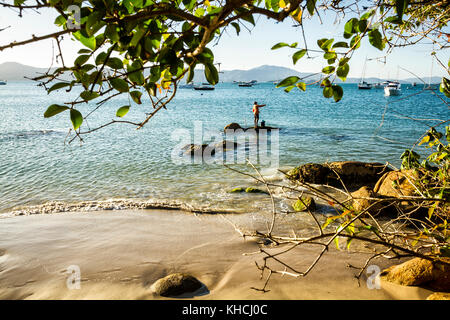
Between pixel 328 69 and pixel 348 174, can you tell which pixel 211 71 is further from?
pixel 348 174

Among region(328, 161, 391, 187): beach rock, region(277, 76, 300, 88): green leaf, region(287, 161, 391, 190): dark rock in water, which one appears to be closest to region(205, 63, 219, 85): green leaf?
region(277, 76, 300, 88): green leaf

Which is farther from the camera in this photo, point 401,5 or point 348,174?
point 348,174

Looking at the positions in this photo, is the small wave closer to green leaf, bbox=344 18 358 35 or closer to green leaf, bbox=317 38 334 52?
green leaf, bbox=317 38 334 52

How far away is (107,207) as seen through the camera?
8227 mm

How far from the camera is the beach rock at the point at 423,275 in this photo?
151 inches

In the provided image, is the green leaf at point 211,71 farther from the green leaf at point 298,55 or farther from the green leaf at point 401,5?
the green leaf at point 401,5

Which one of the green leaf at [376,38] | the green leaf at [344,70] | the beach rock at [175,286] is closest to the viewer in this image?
the green leaf at [376,38]

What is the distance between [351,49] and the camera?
1794 mm

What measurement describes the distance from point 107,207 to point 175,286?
16.2ft

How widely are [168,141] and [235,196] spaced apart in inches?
438

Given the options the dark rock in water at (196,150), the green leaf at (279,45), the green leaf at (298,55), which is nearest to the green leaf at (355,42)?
the green leaf at (298,55)

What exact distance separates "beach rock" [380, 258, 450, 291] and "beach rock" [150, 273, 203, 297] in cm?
276

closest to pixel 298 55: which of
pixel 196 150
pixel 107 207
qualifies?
pixel 107 207

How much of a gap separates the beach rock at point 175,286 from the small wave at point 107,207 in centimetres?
365
